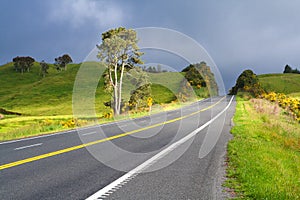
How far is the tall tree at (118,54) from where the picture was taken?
3578cm

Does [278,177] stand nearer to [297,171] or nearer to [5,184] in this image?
[297,171]

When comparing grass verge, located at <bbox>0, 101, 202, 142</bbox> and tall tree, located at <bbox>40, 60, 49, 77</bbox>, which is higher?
tall tree, located at <bbox>40, 60, 49, 77</bbox>

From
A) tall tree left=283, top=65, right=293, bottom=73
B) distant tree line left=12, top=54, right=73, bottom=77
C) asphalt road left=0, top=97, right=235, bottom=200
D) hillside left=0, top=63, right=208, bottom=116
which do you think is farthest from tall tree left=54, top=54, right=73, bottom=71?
asphalt road left=0, top=97, right=235, bottom=200

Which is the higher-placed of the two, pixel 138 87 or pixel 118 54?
pixel 118 54

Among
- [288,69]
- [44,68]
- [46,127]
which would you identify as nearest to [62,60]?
[44,68]

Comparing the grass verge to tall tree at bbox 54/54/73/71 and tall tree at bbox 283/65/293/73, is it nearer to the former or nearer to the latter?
tall tree at bbox 54/54/73/71

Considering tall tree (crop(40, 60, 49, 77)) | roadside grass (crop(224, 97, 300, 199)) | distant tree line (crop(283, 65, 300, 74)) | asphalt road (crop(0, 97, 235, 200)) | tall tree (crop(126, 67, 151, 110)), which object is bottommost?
roadside grass (crop(224, 97, 300, 199))

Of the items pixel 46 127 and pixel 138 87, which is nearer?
pixel 46 127

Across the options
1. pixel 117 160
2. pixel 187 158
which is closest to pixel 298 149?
pixel 187 158

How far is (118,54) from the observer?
120 feet

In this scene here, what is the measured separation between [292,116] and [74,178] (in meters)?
24.8

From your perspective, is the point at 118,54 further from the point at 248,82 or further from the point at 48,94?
the point at 48,94

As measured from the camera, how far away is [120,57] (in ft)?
121

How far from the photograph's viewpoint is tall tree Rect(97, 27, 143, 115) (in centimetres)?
3578
